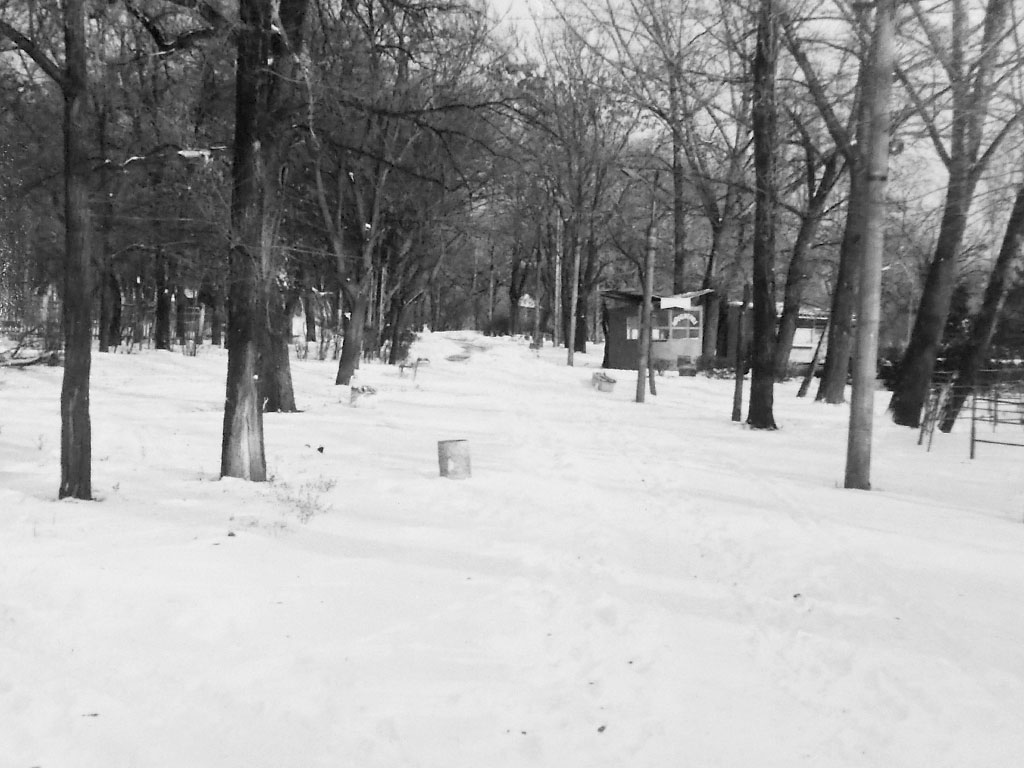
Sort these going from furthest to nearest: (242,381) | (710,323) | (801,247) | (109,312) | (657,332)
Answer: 1. (657,332)
2. (710,323)
3. (109,312)
4. (801,247)
5. (242,381)

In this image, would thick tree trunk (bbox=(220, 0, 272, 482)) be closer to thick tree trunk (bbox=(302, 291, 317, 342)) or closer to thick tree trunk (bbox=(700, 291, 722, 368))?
thick tree trunk (bbox=(302, 291, 317, 342))

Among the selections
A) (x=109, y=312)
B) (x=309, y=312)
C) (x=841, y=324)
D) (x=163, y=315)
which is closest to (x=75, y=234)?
(x=841, y=324)

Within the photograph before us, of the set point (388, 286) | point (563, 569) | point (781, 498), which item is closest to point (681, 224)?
point (388, 286)

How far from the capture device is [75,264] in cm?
652

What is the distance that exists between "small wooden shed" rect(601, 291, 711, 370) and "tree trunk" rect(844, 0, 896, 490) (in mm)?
23926

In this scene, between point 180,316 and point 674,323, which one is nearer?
point 674,323

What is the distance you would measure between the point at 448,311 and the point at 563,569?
216 feet

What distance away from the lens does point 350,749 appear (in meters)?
3.26

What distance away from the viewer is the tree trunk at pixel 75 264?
6449mm

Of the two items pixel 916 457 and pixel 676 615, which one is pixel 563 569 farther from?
pixel 916 457

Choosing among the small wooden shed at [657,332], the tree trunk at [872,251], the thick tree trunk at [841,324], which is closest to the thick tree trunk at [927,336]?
the thick tree trunk at [841,324]

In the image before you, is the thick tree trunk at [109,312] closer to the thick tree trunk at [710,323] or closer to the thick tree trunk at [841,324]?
the thick tree trunk at [841,324]

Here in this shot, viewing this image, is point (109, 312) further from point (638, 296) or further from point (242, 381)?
point (242, 381)

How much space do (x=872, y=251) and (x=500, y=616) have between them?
6.23 m
